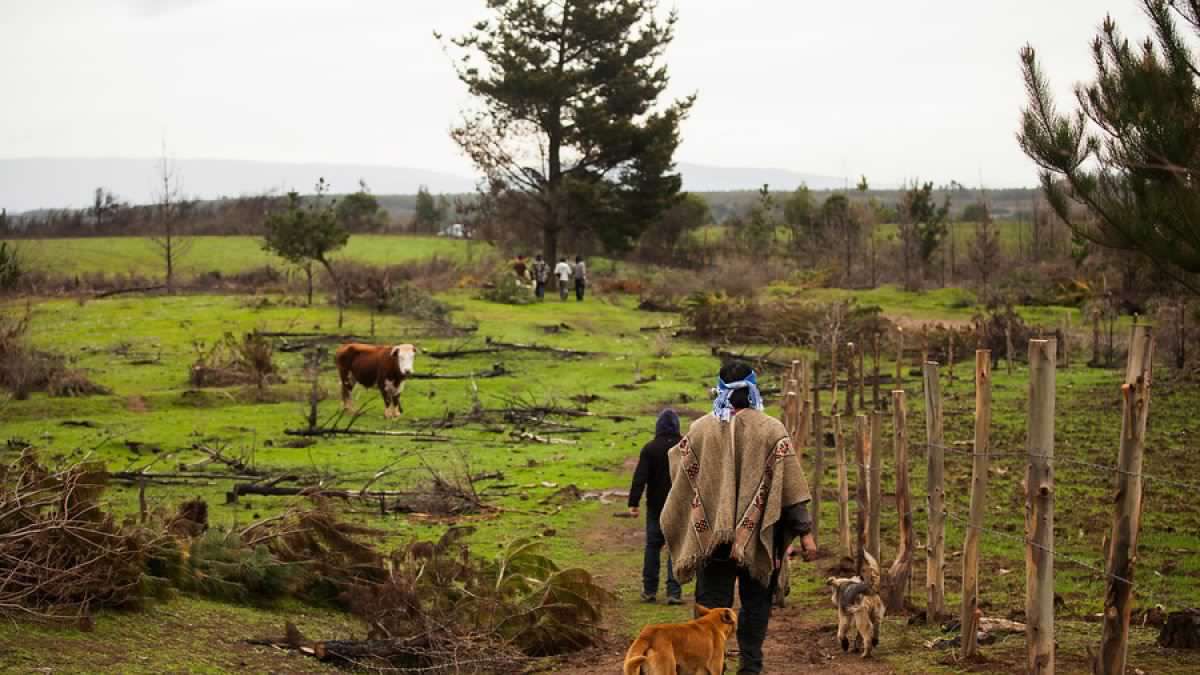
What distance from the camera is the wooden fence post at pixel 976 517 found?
805cm

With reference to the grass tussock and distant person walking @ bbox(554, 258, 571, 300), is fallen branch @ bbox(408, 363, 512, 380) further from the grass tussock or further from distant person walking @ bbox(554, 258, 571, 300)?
distant person walking @ bbox(554, 258, 571, 300)

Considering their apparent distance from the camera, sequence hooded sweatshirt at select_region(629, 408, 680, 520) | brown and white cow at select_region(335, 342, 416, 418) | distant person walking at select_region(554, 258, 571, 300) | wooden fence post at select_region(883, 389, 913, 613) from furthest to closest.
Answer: distant person walking at select_region(554, 258, 571, 300) < brown and white cow at select_region(335, 342, 416, 418) < hooded sweatshirt at select_region(629, 408, 680, 520) < wooden fence post at select_region(883, 389, 913, 613)

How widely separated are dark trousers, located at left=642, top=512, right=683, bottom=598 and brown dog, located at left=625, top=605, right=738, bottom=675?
3.31 meters

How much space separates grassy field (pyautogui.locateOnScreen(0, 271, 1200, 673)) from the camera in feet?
27.5

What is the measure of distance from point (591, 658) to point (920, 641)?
226 cm

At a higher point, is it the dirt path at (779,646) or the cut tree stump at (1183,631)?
the cut tree stump at (1183,631)

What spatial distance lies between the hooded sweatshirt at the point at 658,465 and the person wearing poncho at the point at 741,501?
276 centimetres

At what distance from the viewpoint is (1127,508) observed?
670 cm

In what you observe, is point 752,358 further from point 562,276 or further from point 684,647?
point 684,647

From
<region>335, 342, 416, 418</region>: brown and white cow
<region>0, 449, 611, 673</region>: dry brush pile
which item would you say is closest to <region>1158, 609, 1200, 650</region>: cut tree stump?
<region>0, 449, 611, 673</region>: dry brush pile

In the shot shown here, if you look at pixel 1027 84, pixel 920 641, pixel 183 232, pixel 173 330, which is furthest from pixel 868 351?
pixel 183 232

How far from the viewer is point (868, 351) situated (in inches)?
1257

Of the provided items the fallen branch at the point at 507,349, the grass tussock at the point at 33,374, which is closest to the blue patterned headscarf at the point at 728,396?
the grass tussock at the point at 33,374

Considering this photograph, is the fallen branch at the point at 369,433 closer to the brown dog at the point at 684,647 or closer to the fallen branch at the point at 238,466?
the fallen branch at the point at 238,466
